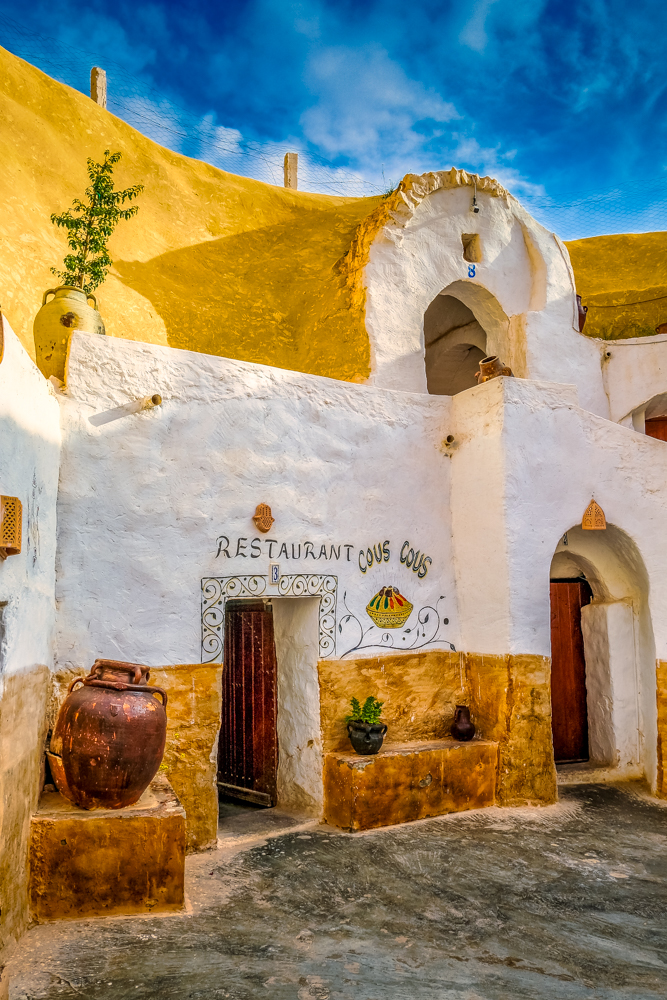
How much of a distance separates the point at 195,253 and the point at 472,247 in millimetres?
4319

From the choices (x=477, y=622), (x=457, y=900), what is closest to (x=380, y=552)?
(x=477, y=622)

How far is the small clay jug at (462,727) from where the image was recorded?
5.85m

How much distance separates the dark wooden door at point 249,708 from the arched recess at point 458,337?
4408 mm

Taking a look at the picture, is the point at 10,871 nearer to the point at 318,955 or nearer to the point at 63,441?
the point at 318,955

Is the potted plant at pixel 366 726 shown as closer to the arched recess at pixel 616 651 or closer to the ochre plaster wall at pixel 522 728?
the ochre plaster wall at pixel 522 728

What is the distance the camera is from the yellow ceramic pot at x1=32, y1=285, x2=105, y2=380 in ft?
15.4

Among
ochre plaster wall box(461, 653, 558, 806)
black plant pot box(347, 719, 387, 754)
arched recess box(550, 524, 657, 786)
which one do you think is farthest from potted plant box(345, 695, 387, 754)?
arched recess box(550, 524, 657, 786)

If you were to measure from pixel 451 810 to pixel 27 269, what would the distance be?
7.48 m

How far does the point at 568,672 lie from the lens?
7266 mm

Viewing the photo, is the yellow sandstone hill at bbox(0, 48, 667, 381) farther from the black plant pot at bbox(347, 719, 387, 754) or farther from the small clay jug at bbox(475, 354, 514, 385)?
the black plant pot at bbox(347, 719, 387, 754)

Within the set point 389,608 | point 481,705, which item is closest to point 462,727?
point 481,705

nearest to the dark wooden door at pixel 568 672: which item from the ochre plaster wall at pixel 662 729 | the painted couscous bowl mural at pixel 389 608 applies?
the ochre plaster wall at pixel 662 729

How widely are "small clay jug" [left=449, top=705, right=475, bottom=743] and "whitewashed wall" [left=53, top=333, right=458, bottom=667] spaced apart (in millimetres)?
618

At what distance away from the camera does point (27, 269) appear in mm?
8188
